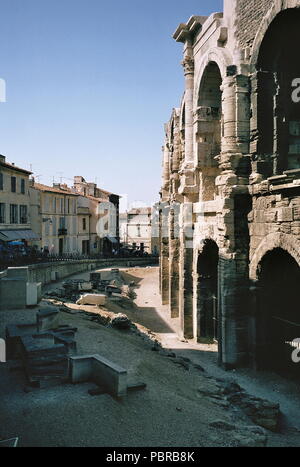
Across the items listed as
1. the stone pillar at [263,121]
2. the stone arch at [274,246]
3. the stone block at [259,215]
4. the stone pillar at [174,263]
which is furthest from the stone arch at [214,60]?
the stone pillar at [174,263]

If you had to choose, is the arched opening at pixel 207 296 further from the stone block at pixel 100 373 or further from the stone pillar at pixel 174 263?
the stone block at pixel 100 373

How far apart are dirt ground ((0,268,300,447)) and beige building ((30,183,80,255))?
2612cm

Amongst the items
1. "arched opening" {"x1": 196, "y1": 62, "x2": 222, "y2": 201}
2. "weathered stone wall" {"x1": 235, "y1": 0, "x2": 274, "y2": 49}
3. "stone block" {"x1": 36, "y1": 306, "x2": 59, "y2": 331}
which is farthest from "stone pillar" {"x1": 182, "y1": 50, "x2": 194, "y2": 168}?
"stone block" {"x1": 36, "y1": 306, "x2": 59, "y2": 331}

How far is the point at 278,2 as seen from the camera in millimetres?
11312

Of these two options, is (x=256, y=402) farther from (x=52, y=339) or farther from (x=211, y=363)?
(x=52, y=339)

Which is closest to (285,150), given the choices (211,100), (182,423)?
(211,100)

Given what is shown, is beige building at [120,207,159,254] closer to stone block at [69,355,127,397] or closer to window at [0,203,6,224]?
window at [0,203,6,224]

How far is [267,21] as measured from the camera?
1191 centimetres

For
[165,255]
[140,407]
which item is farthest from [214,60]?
[165,255]

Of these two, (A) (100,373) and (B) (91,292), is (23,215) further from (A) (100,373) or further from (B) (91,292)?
(A) (100,373)

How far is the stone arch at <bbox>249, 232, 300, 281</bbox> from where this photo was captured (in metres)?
10.5

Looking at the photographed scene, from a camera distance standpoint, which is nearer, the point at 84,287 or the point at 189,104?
the point at 189,104

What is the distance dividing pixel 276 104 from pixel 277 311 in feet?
21.1

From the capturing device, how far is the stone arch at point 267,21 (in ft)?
36.0
